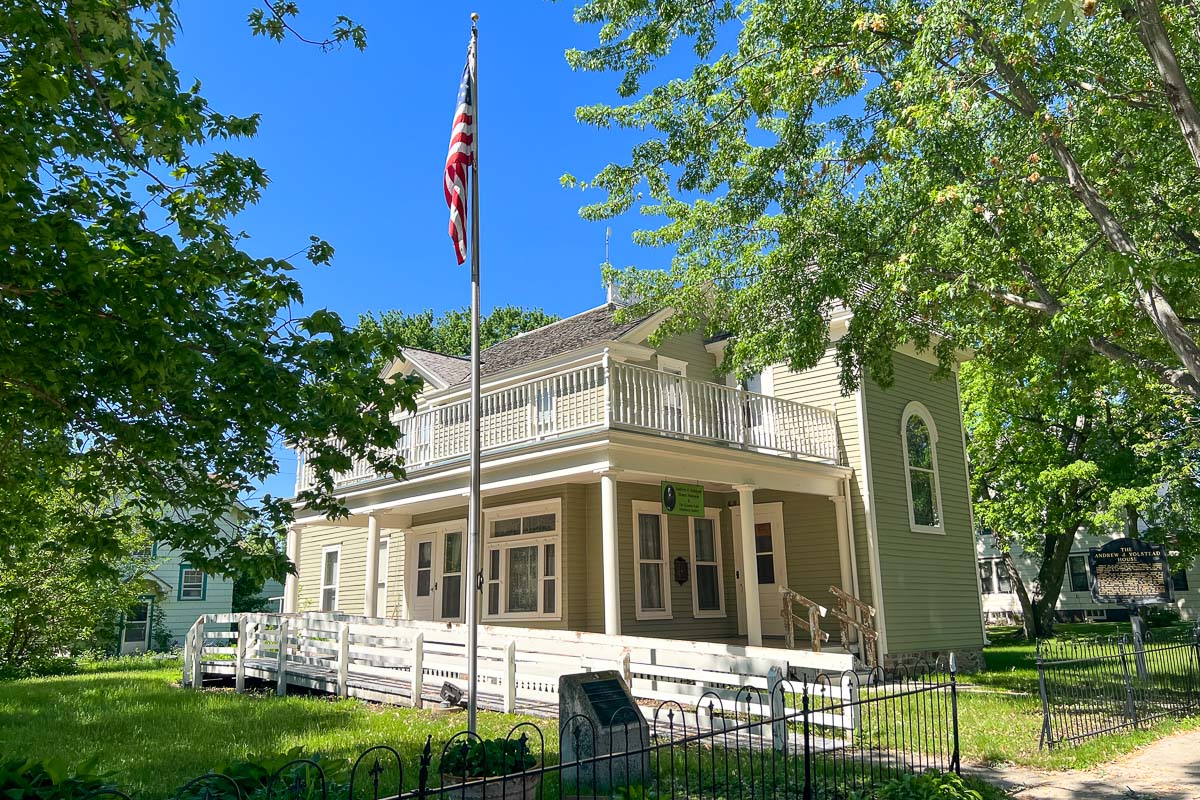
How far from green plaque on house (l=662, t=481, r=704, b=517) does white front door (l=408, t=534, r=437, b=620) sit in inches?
314

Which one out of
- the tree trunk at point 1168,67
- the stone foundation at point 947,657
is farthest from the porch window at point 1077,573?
the tree trunk at point 1168,67

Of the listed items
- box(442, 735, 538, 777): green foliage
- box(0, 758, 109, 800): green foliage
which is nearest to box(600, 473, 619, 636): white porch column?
box(442, 735, 538, 777): green foliage

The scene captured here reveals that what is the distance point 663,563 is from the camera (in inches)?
725

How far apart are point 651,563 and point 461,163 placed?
10.0 meters

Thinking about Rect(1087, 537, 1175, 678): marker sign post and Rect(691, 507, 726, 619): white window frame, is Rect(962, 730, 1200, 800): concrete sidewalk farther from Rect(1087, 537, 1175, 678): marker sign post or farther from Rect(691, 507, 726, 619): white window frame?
Rect(691, 507, 726, 619): white window frame

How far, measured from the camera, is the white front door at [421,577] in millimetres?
21391

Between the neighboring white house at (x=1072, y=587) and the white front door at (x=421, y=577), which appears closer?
the white front door at (x=421, y=577)

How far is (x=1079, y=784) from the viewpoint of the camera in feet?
27.5

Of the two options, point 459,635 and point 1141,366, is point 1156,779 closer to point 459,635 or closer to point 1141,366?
point 1141,366

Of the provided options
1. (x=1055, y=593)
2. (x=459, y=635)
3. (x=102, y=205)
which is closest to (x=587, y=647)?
(x=459, y=635)

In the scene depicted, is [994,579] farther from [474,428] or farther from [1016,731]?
[474,428]

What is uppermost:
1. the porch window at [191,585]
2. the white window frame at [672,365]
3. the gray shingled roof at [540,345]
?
the gray shingled roof at [540,345]

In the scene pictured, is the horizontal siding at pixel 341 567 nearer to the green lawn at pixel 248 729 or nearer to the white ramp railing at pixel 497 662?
the white ramp railing at pixel 497 662

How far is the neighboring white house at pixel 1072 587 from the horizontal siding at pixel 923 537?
60.3 feet
